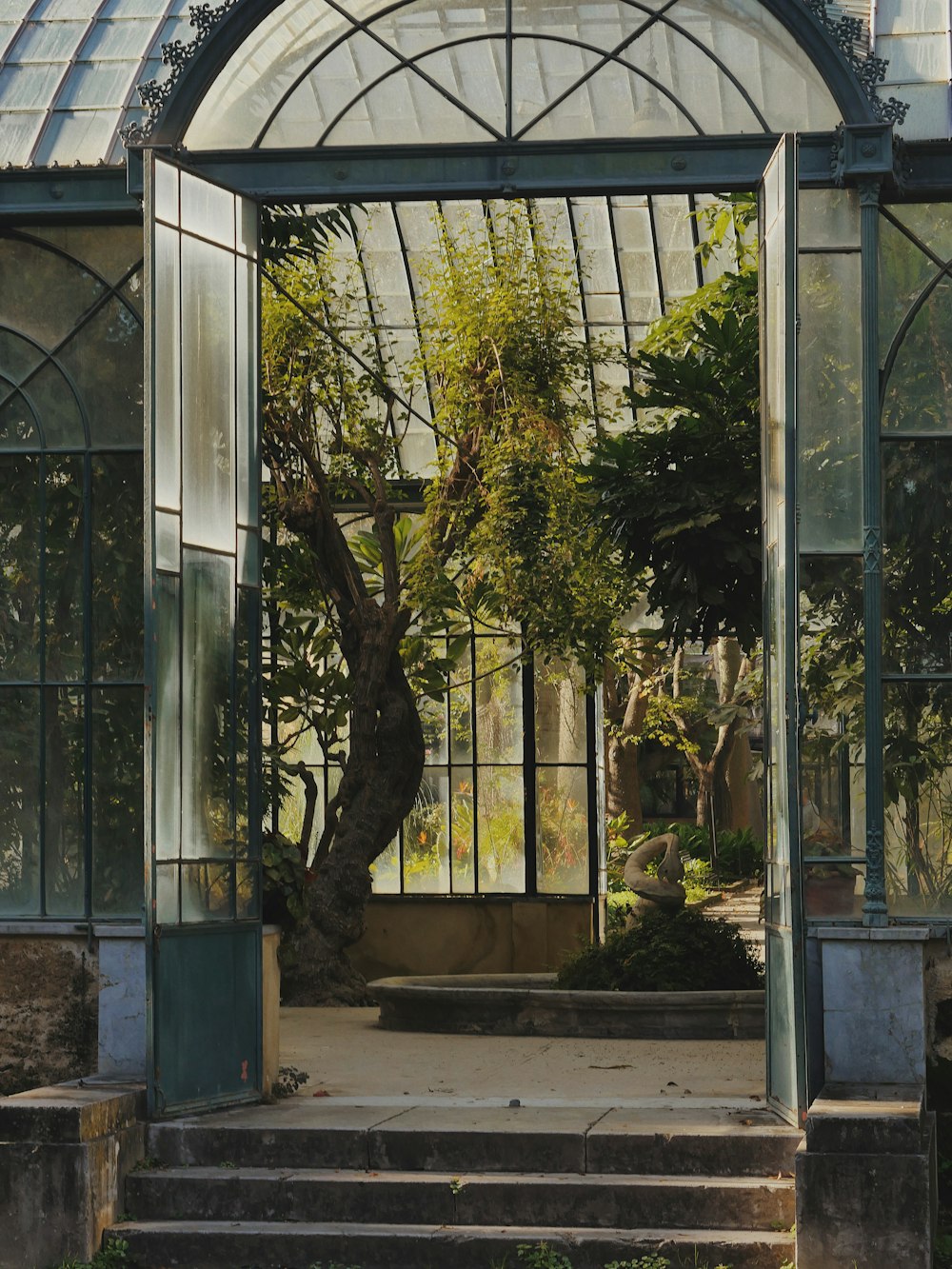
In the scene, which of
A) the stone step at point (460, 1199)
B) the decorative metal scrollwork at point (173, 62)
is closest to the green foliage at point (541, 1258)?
the stone step at point (460, 1199)

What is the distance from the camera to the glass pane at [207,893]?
8.11m

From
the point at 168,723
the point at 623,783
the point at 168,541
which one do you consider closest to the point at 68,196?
the point at 168,541

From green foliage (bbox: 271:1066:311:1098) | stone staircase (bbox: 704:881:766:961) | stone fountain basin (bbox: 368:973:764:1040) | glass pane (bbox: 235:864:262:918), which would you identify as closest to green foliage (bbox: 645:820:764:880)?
stone staircase (bbox: 704:881:766:961)

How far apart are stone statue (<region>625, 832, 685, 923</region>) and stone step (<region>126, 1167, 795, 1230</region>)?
5576 mm

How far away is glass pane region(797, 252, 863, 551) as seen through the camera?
26.7 ft

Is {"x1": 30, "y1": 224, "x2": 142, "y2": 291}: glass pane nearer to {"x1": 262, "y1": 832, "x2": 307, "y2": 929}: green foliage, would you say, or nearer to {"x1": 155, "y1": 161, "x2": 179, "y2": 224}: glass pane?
{"x1": 155, "y1": 161, "x2": 179, "y2": 224}: glass pane

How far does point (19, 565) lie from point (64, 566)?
0.25m

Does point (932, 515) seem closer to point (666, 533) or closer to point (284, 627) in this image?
point (666, 533)

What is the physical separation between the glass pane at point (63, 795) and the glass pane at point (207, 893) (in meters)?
0.81

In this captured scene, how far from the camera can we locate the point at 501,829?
1673cm

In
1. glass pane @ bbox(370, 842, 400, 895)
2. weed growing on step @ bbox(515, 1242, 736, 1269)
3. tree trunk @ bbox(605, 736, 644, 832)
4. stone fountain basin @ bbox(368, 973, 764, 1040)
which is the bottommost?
weed growing on step @ bbox(515, 1242, 736, 1269)

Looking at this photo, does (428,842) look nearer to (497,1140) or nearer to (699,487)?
(699,487)

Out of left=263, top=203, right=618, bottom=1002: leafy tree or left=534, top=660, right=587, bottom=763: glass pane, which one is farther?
left=534, top=660, right=587, bottom=763: glass pane

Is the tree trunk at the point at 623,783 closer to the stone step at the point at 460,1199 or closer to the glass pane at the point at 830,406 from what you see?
the glass pane at the point at 830,406
